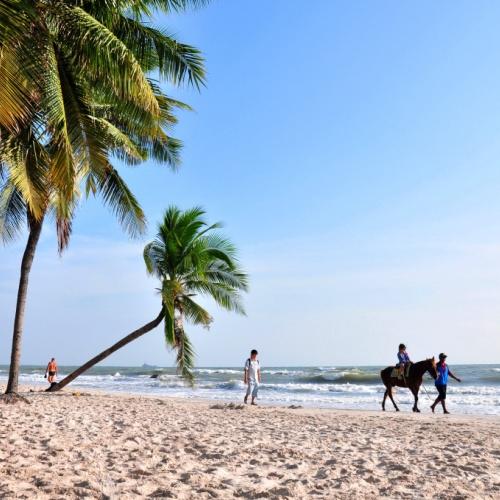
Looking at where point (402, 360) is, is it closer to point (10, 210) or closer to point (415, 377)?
point (415, 377)

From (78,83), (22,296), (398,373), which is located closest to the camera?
(78,83)

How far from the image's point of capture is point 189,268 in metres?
16.8

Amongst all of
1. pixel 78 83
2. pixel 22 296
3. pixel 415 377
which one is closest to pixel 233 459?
pixel 78 83

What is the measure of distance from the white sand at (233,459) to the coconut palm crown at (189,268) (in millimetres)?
7121

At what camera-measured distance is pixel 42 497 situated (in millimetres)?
4285

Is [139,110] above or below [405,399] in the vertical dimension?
above

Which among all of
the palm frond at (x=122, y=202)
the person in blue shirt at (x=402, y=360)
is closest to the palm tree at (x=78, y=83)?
the palm frond at (x=122, y=202)

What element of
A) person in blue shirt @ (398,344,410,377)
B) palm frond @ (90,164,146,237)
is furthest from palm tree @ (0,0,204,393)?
person in blue shirt @ (398,344,410,377)

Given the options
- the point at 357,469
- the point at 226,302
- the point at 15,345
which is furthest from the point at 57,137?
the point at 226,302

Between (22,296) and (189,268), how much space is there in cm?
517

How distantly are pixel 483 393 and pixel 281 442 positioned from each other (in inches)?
846

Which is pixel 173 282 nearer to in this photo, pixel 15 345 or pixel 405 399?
pixel 15 345

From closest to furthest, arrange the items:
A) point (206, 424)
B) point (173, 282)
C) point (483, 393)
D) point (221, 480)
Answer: point (221, 480) < point (206, 424) < point (173, 282) < point (483, 393)

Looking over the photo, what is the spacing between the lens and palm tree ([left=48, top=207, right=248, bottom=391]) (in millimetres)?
16516
